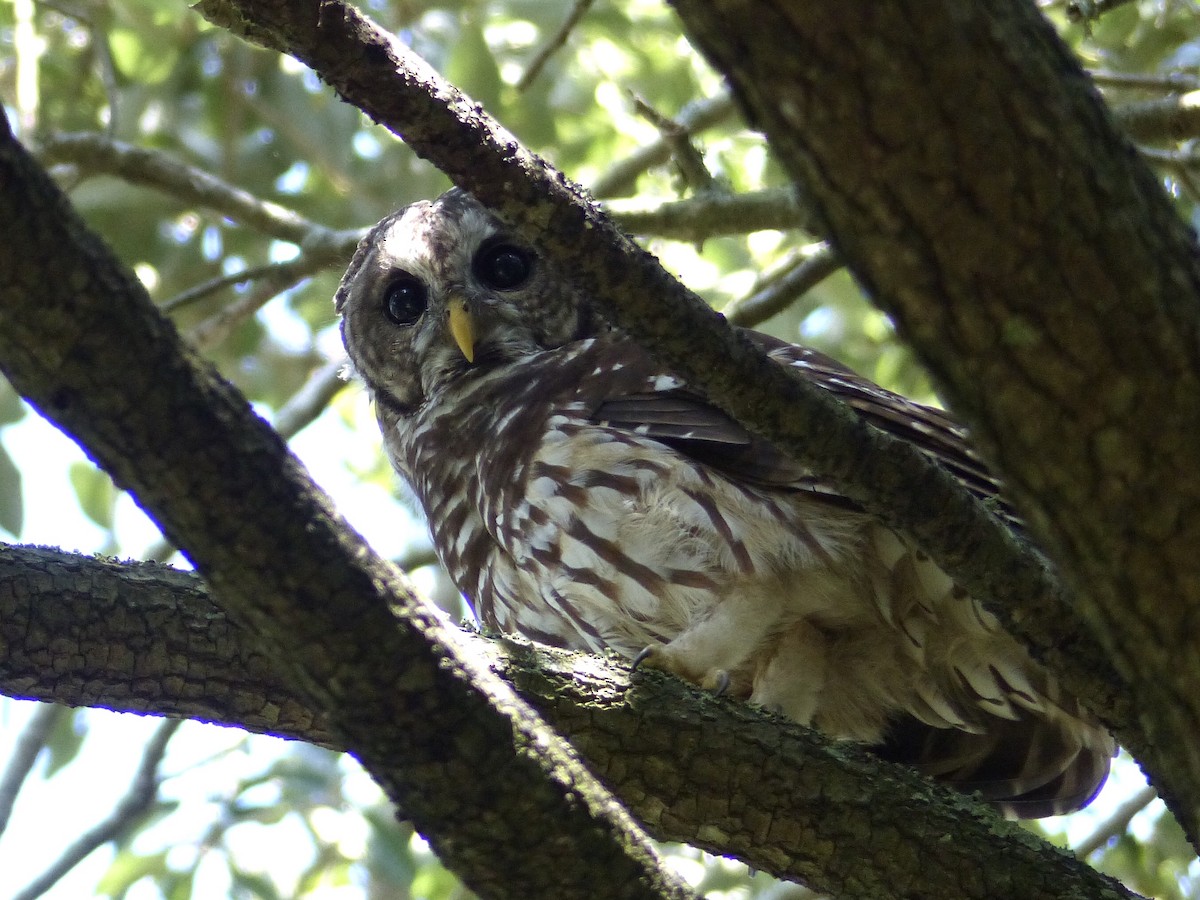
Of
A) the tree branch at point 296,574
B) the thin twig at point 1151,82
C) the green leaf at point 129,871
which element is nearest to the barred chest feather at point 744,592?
the tree branch at point 296,574

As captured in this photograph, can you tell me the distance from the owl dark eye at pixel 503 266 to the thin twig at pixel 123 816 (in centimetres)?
168

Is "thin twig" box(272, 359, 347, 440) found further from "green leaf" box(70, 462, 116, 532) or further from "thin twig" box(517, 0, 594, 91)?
"thin twig" box(517, 0, 594, 91)

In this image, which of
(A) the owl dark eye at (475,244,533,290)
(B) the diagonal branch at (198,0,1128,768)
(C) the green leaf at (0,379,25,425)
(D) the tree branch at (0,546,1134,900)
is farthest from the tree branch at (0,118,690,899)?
(C) the green leaf at (0,379,25,425)

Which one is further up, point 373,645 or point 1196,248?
point 1196,248

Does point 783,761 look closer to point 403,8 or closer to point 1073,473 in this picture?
point 1073,473

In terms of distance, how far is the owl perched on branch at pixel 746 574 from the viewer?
116 inches

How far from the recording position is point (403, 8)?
17.3 feet

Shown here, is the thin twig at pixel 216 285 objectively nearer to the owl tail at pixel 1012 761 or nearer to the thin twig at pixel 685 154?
the thin twig at pixel 685 154

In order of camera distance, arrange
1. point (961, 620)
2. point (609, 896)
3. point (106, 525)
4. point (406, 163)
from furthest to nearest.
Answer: point (406, 163) < point (106, 525) < point (961, 620) < point (609, 896)

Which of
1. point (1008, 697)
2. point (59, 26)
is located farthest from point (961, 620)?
point (59, 26)

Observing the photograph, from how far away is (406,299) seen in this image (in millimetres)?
4406

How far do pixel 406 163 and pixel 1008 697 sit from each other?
340 cm

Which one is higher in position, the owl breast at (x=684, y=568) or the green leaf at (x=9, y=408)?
the green leaf at (x=9, y=408)

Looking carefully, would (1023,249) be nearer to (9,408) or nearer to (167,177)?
(167,177)
